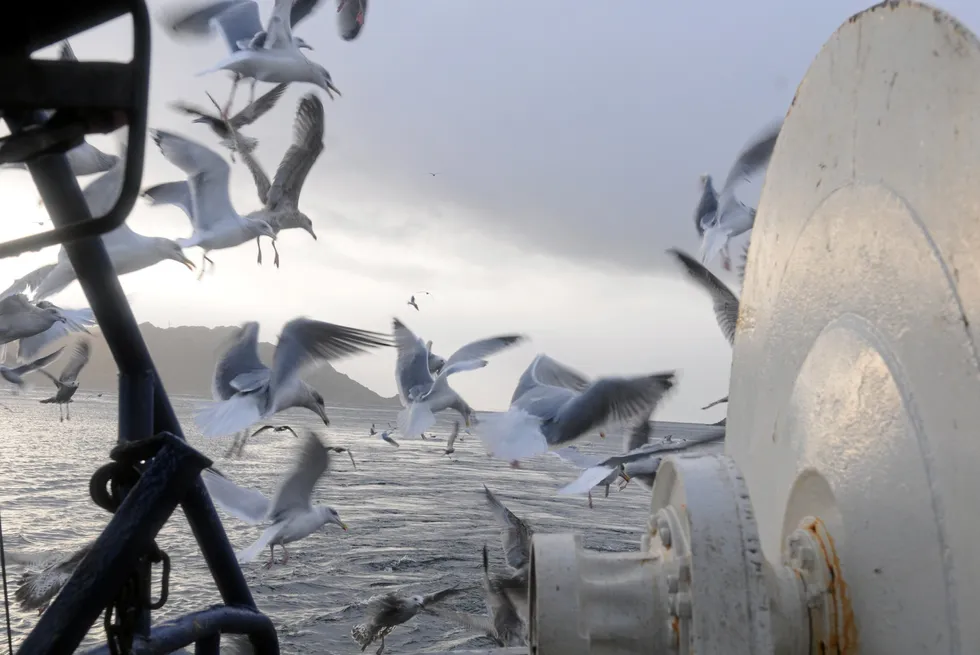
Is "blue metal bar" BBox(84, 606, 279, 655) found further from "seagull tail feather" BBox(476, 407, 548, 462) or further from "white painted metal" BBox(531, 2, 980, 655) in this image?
"seagull tail feather" BBox(476, 407, 548, 462)

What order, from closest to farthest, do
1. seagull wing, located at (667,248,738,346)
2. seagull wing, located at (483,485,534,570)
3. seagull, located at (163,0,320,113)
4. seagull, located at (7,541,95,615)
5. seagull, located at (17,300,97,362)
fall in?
seagull, located at (7,541,95,615) → seagull wing, located at (667,248,738,346) → seagull wing, located at (483,485,534,570) → seagull, located at (163,0,320,113) → seagull, located at (17,300,97,362)

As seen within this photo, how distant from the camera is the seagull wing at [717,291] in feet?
28.3

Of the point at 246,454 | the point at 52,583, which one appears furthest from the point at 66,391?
the point at 52,583

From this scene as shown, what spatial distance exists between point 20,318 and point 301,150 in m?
3.76

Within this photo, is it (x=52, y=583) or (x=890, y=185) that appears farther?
(x=52, y=583)

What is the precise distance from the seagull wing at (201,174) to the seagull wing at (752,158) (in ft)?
20.1

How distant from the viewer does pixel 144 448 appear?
1.78m

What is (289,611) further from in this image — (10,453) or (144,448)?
(10,453)

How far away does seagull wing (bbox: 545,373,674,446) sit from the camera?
934 cm

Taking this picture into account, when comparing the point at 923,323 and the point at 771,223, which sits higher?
the point at 771,223

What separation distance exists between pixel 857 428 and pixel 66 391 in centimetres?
2095

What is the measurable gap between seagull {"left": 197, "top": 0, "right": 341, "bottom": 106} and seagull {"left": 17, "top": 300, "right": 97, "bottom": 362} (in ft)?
12.6

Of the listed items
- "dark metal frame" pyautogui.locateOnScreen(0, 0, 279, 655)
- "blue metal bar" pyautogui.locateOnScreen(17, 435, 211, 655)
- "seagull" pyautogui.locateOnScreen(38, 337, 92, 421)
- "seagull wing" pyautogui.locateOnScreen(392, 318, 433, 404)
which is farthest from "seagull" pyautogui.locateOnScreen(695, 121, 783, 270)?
"seagull" pyautogui.locateOnScreen(38, 337, 92, 421)

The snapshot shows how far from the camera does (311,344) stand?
9.80m
